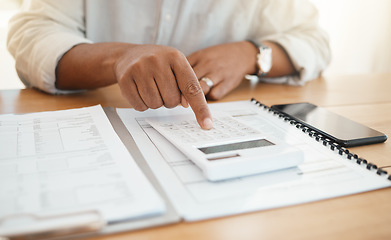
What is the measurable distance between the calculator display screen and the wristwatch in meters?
0.45

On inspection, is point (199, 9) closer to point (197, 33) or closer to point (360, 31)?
point (197, 33)

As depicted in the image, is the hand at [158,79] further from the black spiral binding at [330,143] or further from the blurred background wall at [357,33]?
the blurred background wall at [357,33]

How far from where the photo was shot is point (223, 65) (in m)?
0.77

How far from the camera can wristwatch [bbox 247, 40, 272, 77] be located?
0.84 meters

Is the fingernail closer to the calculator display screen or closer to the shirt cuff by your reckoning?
the calculator display screen

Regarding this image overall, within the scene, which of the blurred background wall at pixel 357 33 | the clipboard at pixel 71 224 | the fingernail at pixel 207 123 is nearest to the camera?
the clipboard at pixel 71 224

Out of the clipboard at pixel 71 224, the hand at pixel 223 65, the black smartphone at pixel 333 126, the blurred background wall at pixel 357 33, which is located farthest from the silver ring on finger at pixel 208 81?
the blurred background wall at pixel 357 33

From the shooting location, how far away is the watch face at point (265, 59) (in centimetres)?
85

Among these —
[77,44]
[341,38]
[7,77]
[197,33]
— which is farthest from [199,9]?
[341,38]

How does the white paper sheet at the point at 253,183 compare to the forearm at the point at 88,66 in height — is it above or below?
below

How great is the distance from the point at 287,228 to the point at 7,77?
152 centimetres

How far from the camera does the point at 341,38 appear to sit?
6.27ft

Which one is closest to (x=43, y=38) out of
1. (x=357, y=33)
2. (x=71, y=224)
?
(x=71, y=224)

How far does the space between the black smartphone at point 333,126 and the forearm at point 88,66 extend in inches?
12.1
